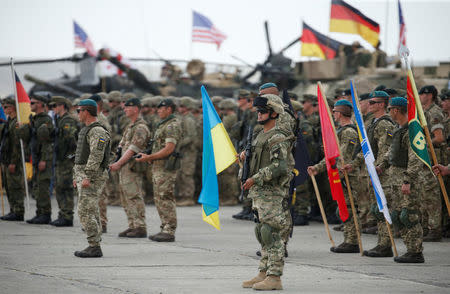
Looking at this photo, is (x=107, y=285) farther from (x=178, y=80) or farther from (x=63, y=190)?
(x=178, y=80)

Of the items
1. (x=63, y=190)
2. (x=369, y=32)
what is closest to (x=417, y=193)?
(x=63, y=190)

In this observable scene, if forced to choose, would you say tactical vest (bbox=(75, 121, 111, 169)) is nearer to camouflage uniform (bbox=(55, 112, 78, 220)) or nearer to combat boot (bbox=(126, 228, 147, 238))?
combat boot (bbox=(126, 228, 147, 238))

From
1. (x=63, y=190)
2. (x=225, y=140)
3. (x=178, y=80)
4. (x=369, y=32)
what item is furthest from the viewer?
(x=178, y=80)

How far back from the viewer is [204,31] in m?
23.8

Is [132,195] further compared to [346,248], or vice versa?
[132,195]

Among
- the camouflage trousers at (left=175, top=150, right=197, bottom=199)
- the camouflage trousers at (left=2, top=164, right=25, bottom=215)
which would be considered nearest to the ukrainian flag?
the camouflage trousers at (left=2, top=164, right=25, bottom=215)

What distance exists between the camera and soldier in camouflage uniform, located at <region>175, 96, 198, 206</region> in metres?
17.1

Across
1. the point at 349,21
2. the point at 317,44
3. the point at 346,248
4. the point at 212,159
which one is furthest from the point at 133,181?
the point at 317,44

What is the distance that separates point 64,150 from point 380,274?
21.4 ft

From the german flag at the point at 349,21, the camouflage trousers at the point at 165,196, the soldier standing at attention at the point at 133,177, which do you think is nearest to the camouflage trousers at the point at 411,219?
the camouflage trousers at the point at 165,196

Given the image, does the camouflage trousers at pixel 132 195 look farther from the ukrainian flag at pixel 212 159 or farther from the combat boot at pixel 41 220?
the ukrainian flag at pixel 212 159

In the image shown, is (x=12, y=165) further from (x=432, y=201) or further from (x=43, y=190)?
(x=432, y=201)

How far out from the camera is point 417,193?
28.7 ft

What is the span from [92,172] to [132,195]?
6.78 ft
